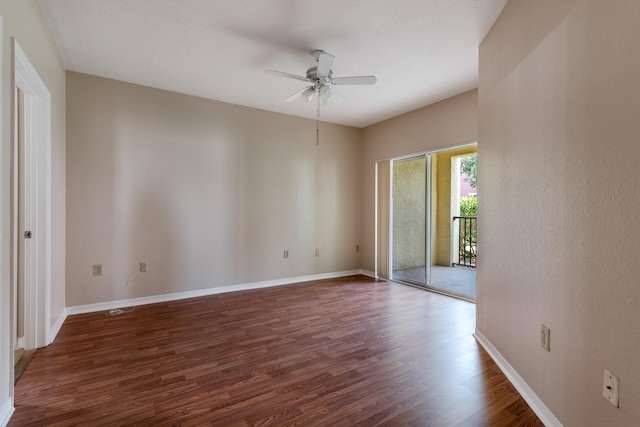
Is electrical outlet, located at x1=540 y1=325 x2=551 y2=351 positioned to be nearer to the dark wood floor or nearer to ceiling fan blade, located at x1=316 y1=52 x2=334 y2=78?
the dark wood floor

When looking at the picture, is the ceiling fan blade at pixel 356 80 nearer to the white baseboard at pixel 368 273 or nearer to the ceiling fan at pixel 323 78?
the ceiling fan at pixel 323 78

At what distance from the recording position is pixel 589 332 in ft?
4.31

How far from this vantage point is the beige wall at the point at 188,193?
3.30 metres

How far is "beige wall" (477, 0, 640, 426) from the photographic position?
1.13 meters

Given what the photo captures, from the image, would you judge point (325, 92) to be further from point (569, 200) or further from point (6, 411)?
point (6, 411)

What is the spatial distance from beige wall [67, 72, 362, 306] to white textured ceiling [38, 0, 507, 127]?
407mm

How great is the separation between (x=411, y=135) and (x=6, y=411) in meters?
4.72

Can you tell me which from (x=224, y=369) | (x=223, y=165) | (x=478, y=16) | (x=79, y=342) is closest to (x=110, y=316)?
(x=79, y=342)

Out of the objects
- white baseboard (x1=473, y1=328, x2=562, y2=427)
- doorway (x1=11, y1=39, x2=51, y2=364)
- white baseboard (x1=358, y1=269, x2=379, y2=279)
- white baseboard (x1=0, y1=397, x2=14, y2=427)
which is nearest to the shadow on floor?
white baseboard (x1=358, y1=269, x2=379, y2=279)

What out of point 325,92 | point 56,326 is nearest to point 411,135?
point 325,92

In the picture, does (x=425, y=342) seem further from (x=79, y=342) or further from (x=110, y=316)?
(x=110, y=316)

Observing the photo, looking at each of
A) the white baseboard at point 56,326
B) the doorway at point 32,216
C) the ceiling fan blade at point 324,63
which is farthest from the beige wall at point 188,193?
the ceiling fan blade at point 324,63

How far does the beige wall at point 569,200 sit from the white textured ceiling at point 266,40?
54cm

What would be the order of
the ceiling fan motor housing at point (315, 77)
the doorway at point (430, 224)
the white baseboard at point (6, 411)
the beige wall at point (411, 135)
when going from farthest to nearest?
the doorway at point (430, 224) → the beige wall at point (411, 135) → the ceiling fan motor housing at point (315, 77) → the white baseboard at point (6, 411)
